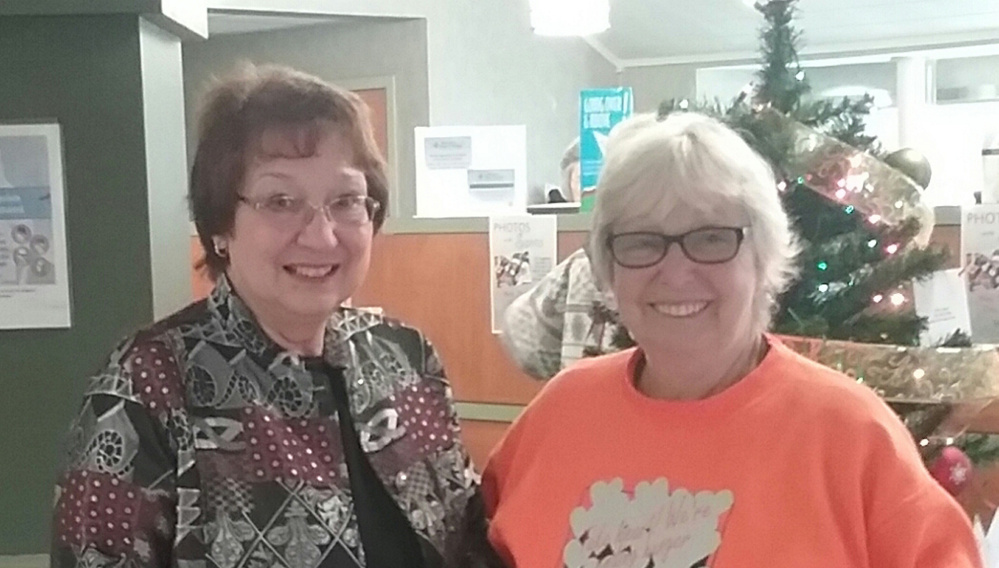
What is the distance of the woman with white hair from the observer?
1.25 metres

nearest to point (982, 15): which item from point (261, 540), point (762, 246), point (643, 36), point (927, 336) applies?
point (643, 36)

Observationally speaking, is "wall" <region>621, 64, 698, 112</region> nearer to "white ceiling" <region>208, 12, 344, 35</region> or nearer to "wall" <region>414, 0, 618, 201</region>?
"wall" <region>414, 0, 618, 201</region>

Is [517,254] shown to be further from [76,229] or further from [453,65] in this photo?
[453,65]

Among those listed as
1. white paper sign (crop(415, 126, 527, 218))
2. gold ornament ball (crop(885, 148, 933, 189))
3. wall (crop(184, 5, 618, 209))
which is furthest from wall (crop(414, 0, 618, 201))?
gold ornament ball (crop(885, 148, 933, 189))

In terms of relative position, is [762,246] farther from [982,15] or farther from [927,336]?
[982,15]

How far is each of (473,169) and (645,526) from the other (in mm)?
1716

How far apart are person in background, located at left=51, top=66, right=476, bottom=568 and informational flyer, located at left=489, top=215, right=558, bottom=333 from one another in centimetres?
102

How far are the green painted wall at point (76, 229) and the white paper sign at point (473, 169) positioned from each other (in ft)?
4.23

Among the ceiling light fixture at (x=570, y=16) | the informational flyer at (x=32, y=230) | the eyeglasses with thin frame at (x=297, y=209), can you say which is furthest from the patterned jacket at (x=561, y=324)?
the ceiling light fixture at (x=570, y=16)

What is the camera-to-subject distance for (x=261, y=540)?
51.9 inches

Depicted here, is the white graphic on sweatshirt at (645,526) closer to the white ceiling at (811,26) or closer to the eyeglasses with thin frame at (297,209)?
the eyeglasses with thin frame at (297,209)

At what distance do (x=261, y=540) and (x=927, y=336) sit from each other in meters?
1.02

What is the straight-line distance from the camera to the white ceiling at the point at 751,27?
605 cm

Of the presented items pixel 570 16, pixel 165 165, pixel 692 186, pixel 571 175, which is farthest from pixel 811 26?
pixel 692 186
